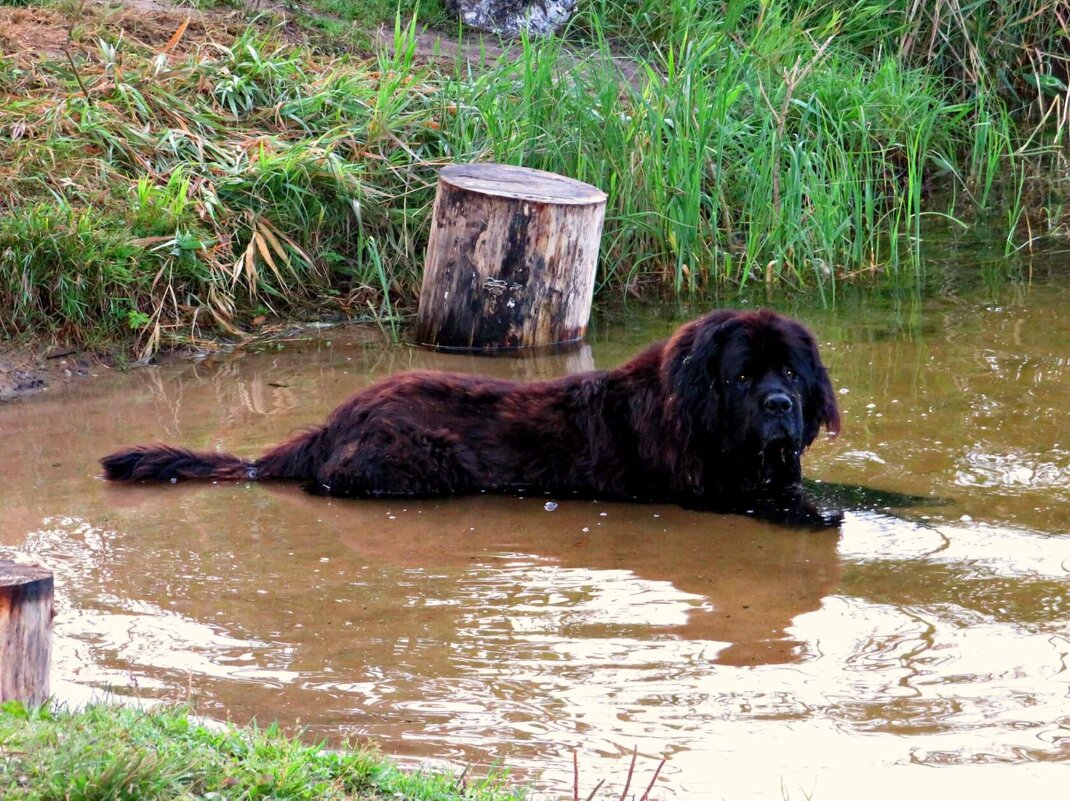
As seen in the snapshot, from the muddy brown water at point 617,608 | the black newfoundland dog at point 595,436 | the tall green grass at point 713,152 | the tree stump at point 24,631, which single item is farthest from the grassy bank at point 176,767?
the tall green grass at point 713,152

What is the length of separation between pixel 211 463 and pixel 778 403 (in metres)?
2.68

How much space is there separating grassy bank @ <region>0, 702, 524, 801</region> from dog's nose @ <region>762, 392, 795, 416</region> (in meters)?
2.87

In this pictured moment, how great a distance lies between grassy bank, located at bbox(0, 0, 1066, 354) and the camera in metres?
8.78

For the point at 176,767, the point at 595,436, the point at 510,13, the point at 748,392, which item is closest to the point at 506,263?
the point at 595,436

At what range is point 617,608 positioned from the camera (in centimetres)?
482

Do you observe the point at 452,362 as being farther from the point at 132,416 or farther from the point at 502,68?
the point at 502,68

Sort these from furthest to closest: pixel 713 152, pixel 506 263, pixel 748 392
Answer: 1. pixel 713 152
2. pixel 506 263
3. pixel 748 392

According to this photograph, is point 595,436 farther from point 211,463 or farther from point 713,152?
point 713,152

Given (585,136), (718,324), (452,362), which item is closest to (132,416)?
(452,362)

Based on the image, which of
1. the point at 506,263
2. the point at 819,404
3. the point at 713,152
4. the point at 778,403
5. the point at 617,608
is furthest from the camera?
the point at 713,152

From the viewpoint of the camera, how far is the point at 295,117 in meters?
10.2

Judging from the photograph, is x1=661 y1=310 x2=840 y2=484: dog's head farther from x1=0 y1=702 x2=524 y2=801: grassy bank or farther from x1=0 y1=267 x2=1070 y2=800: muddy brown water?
x1=0 y1=702 x2=524 y2=801: grassy bank

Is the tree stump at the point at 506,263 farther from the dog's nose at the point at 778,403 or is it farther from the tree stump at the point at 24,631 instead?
the tree stump at the point at 24,631

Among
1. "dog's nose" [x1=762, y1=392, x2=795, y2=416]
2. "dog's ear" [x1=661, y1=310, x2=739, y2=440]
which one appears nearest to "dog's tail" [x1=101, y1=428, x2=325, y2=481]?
"dog's ear" [x1=661, y1=310, x2=739, y2=440]
